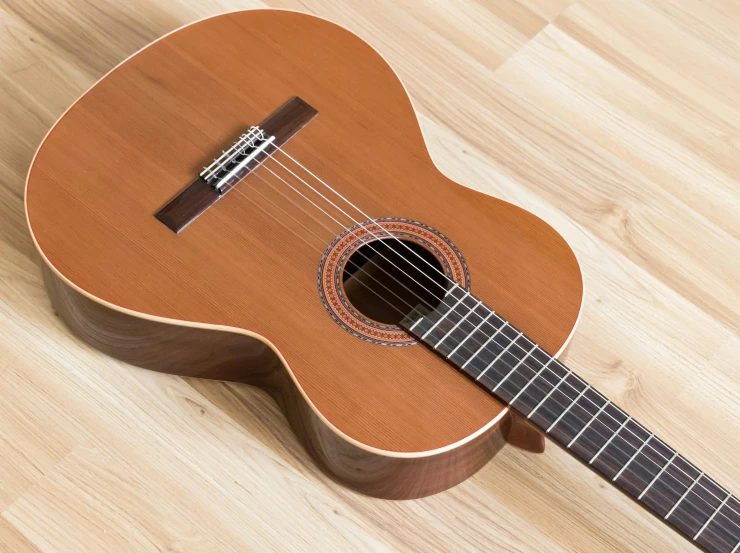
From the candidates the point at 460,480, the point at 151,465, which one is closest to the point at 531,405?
the point at 460,480

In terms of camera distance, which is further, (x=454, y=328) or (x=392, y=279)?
(x=392, y=279)

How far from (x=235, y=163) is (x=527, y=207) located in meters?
0.56

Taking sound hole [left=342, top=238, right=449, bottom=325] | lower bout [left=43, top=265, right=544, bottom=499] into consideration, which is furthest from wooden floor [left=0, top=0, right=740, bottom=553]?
sound hole [left=342, top=238, right=449, bottom=325]

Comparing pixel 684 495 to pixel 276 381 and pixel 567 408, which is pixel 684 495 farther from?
pixel 276 381

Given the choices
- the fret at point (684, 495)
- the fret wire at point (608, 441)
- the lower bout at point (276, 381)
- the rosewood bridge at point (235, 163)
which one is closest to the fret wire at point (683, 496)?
the fret at point (684, 495)

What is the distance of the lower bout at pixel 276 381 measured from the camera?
121 cm

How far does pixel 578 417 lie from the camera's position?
1161mm

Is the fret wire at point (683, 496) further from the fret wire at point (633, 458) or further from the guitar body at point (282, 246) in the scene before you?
the guitar body at point (282, 246)

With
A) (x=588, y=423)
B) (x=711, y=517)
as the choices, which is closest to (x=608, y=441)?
(x=588, y=423)

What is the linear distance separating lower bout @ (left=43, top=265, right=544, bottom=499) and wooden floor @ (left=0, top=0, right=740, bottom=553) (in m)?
0.05

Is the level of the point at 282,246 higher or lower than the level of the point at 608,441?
higher

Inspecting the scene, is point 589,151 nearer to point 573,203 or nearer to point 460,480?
point 573,203

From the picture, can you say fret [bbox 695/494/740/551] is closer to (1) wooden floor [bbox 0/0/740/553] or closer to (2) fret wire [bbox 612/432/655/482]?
(2) fret wire [bbox 612/432/655/482]

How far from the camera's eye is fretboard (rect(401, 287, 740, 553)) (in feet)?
3.61
